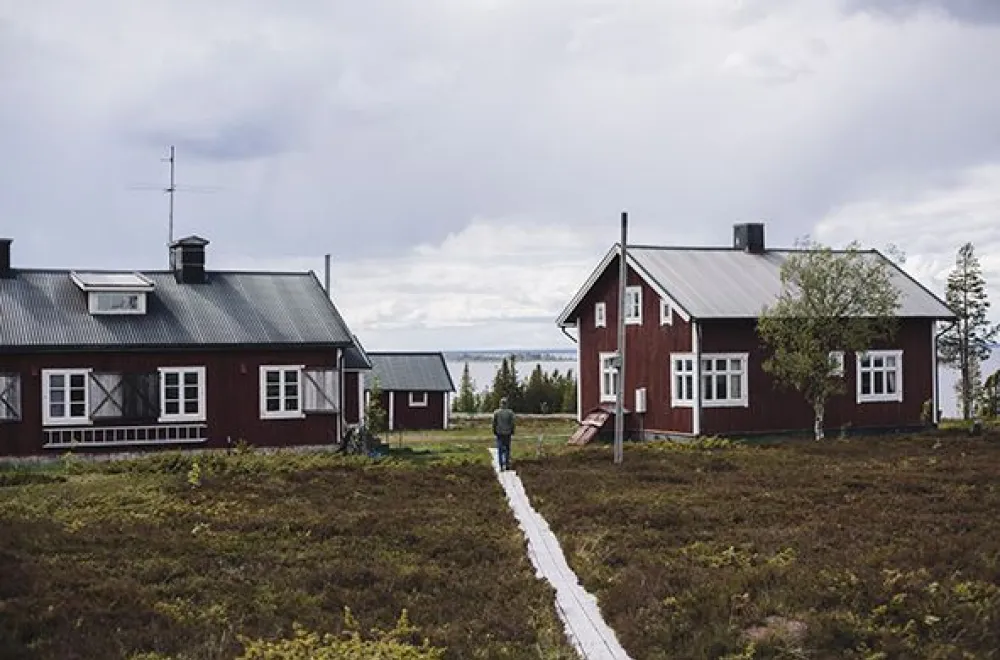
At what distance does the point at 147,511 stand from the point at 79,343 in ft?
37.4

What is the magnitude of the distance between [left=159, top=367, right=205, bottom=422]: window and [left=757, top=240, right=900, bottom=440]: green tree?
54.6ft

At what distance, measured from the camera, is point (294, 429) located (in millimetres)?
34312

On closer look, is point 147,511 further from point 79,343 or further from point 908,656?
point 908,656

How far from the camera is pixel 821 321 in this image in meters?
36.7

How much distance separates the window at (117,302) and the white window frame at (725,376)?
55.0 feet

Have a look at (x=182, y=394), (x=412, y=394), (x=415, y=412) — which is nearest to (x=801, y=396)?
(x=412, y=394)

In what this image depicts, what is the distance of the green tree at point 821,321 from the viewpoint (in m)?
36.0

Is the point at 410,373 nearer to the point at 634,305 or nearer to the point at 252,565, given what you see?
the point at 634,305

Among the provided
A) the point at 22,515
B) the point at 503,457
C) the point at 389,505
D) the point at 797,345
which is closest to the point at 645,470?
the point at 503,457

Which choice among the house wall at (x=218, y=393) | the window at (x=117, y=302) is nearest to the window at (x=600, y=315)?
the house wall at (x=218, y=393)

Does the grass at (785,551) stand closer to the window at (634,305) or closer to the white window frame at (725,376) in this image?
the white window frame at (725,376)

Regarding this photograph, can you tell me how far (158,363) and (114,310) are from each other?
7.51 ft

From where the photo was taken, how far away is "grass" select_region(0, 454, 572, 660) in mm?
13938

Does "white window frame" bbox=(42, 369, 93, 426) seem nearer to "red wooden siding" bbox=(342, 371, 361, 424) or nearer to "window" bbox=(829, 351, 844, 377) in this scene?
"red wooden siding" bbox=(342, 371, 361, 424)
